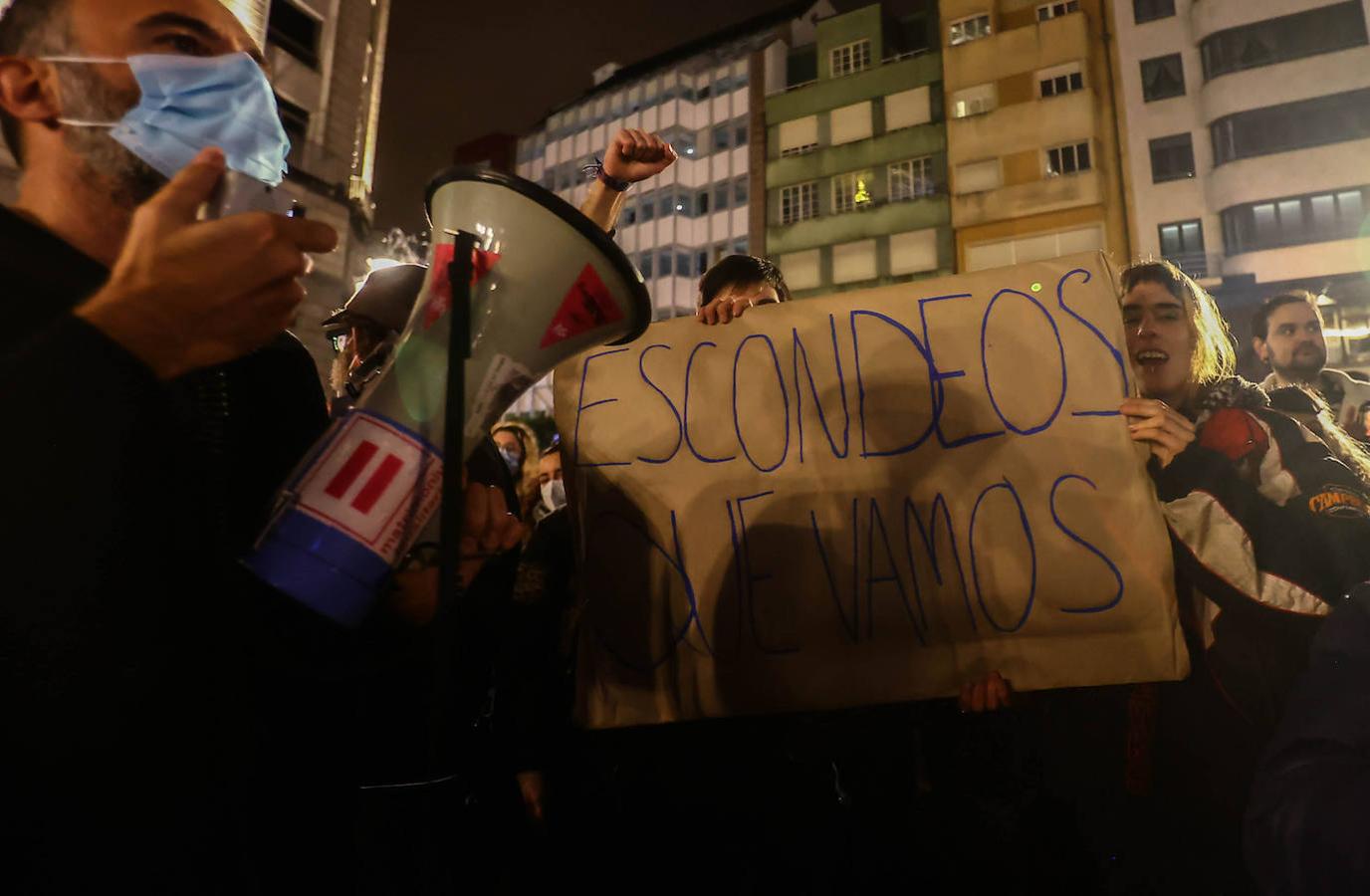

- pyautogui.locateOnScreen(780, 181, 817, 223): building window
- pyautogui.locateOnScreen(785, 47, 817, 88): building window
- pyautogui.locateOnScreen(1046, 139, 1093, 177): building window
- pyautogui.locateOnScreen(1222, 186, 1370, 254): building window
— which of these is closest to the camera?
pyautogui.locateOnScreen(1222, 186, 1370, 254): building window

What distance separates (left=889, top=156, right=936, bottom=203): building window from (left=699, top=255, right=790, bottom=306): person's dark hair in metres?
25.0

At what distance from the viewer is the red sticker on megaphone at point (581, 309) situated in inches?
44.8

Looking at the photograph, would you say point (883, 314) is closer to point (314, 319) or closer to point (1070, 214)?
point (314, 319)

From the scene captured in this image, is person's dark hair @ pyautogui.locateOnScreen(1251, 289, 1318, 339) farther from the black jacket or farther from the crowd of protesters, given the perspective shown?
the black jacket

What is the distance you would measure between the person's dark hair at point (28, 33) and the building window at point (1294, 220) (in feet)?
84.8

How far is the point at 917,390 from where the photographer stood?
1979 millimetres

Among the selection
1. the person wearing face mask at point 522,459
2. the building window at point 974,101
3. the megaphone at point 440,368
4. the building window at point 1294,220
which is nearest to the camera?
the megaphone at point 440,368

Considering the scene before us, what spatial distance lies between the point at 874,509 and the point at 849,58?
30.7 metres

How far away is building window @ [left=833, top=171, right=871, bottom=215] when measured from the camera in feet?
87.5

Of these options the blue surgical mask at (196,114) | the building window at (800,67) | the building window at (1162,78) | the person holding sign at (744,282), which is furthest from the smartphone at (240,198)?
the building window at (800,67)

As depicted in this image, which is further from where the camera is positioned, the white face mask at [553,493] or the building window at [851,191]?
the building window at [851,191]

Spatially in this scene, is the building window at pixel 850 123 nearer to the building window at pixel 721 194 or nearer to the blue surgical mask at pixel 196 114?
the building window at pixel 721 194

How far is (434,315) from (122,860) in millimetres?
746

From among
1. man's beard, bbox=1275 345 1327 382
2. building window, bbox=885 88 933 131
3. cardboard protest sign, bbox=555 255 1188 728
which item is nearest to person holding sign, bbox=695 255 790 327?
cardboard protest sign, bbox=555 255 1188 728
